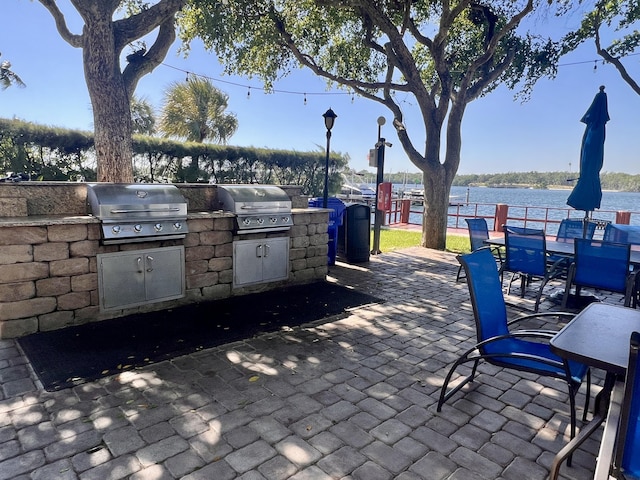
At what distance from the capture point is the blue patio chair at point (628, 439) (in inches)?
48.1

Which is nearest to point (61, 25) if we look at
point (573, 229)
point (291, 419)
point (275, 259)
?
point (275, 259)

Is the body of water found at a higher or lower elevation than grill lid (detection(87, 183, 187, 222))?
lower

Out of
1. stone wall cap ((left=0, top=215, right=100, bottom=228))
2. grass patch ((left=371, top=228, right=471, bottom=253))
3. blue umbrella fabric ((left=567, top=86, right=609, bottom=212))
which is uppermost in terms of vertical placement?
blue umbrella fabric ((left=567, top=86, right=609, bottom=212))

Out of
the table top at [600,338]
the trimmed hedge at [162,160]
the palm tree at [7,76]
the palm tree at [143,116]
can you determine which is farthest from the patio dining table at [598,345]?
the palm tree at [143,116]

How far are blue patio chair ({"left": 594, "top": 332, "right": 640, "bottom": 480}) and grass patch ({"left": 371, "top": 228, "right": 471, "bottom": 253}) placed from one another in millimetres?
7022

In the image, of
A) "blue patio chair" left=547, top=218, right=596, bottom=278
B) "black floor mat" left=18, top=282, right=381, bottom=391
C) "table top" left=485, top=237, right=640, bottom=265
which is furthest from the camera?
"blue patio chair" left=547, top=218, right=596, bottom=278

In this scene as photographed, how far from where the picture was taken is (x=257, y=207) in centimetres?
471

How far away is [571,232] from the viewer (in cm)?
597

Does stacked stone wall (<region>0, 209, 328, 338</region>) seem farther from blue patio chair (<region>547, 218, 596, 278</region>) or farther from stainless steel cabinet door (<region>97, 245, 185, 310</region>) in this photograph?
blue patio chair (<region>547, 218, 596, 278</region>)

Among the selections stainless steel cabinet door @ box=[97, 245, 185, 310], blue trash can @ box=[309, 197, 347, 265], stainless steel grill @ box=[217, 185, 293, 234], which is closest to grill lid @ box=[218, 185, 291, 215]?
stainless steel grill @ box=[217, 185, 293, 234]

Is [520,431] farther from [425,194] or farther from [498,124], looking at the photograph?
[498,124]

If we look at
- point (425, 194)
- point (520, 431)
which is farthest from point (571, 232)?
point (520, 431)

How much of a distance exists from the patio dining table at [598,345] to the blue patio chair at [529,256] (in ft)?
7.40

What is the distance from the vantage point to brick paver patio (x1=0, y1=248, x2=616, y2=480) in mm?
1929
